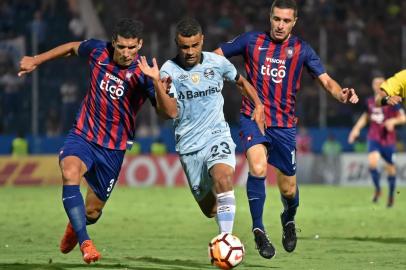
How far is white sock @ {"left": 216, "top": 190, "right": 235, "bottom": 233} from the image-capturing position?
9.19 metres

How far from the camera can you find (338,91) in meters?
10.2

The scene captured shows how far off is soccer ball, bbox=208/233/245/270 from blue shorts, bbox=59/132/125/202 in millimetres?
1550

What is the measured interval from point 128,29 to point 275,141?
2277mm

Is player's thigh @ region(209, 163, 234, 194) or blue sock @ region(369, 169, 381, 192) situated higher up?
player's thigh @ region(209, 163, 234, 194)

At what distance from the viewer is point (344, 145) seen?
25656 millimetres

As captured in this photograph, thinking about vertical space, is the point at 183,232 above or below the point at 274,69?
below

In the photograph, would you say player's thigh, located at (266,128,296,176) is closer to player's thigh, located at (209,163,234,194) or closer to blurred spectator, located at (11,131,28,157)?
player's thigh, located at (209,163,234,194)

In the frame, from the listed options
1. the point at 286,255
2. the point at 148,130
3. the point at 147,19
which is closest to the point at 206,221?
the point at 286,255

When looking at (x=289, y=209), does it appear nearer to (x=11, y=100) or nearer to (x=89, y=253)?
(x=89, y=253)

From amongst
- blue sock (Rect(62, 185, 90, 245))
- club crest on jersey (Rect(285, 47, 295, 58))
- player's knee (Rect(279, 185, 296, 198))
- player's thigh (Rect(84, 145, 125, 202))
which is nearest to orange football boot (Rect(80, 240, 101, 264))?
blue sock (Rect(62, 185, 90, 245))

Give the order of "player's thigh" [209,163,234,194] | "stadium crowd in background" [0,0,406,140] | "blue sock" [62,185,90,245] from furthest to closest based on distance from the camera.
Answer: "stadium crowd in background" [0,0,406,140], "player's thigh" [209,163,234,194], "blue sock" [62,185,90,245]

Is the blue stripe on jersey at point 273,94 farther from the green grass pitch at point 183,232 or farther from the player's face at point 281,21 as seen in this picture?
the green grass pitch at point 183,232

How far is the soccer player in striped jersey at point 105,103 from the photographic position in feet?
31.0

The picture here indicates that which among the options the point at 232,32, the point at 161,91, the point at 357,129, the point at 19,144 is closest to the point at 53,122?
the point at 19,144
